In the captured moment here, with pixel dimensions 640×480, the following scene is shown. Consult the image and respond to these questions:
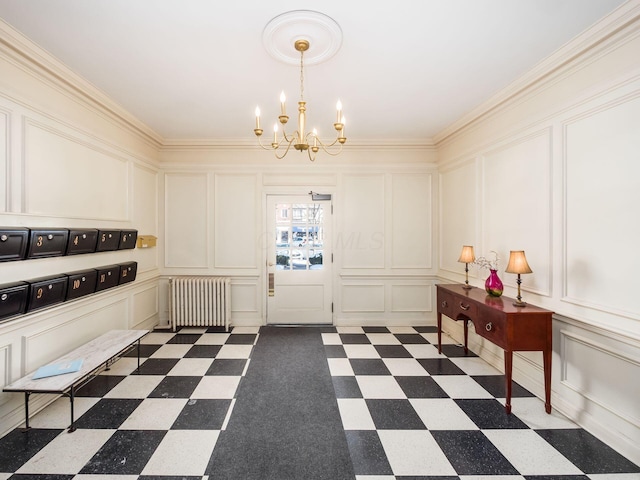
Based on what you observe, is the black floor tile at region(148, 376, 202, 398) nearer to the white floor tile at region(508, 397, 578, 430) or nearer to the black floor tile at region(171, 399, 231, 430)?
the black floor tile at region(171, 399, 231, 430)

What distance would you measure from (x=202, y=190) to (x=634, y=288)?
189 inches

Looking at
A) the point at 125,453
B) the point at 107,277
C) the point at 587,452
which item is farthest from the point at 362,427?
the point at 107,277

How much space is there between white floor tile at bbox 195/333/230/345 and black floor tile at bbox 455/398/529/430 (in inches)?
114

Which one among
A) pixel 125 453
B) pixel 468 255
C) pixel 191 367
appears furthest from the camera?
pixel 468 255

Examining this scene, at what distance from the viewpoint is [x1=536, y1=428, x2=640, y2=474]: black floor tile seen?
1.85 metres

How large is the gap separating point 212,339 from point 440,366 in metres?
2.89

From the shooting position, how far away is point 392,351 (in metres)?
3.68

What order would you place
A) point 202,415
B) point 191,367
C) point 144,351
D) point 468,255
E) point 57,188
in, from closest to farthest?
point 202,415
point 57,188
point 191,367
point 468,255
point 144,351

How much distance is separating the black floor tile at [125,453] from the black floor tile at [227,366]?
0.94 metres

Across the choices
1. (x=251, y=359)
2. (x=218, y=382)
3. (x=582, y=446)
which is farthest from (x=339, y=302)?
(x=582, y=446)

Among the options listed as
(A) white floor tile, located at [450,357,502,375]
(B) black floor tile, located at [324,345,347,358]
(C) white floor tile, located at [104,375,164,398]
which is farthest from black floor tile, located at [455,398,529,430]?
(C) white floor tile, located at [104,375,164,398]

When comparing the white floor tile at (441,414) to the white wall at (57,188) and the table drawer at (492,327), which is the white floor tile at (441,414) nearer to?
the table drawer at (492,327)

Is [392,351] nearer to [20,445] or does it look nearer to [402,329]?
[402,329]

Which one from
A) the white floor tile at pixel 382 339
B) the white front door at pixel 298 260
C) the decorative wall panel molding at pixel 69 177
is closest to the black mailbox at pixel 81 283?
the decorative wall panel molding at pixel 69 177
